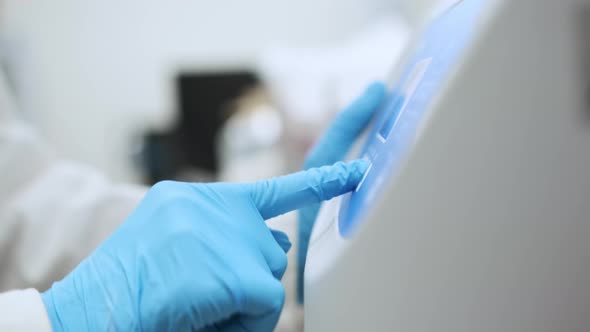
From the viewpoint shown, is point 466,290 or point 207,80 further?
point 207,80

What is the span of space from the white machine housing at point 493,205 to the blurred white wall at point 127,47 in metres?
2.75

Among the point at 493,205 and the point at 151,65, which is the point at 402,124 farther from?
the point at 151,65

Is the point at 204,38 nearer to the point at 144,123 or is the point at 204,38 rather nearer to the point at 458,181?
the point at 144,123

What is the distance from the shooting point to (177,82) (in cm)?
243

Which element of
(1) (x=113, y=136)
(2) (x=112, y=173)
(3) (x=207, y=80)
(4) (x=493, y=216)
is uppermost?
(4) (x=493, y=216)

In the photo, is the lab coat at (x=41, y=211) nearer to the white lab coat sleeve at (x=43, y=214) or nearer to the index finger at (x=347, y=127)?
the white lab coat sleeve at (x=43, y=214)

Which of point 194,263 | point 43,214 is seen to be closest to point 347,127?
point 194,263

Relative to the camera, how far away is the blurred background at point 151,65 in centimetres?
242

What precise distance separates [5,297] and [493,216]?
1.48ft

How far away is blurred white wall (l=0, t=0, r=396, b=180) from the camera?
2.88 metres

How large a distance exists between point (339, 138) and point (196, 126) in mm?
1869

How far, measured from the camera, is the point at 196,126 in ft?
7.80

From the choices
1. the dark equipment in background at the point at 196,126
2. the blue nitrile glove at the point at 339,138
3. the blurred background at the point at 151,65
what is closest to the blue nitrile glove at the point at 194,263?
the blue nitrile glove at the point at 339,138

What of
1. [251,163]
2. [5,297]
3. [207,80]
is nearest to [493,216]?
[5,297]
